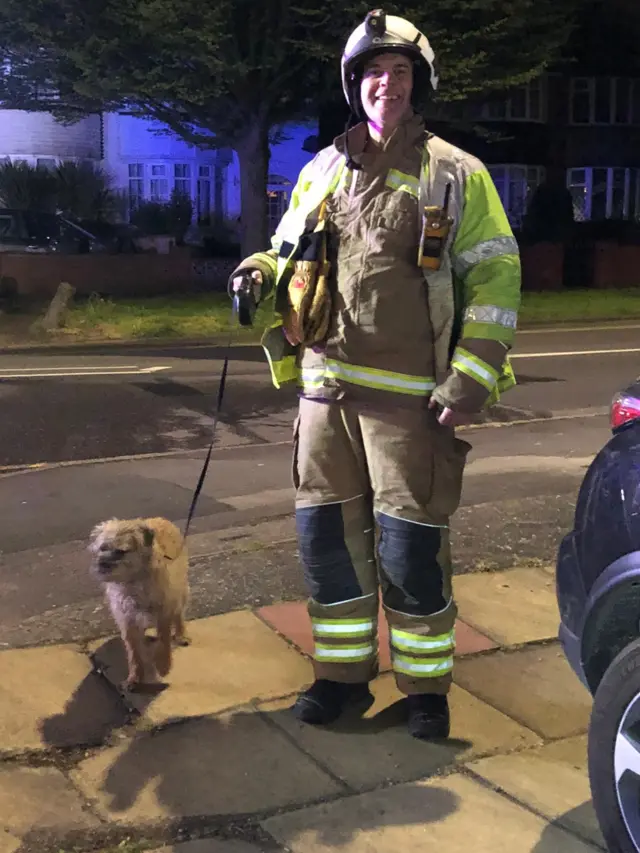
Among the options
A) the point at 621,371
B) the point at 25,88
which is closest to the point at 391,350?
the point at 621,371

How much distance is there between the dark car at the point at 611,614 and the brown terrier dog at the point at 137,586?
1495 mm

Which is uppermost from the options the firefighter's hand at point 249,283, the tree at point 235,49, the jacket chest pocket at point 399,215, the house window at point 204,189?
the tree at point 235,49

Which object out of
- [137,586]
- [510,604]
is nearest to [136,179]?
[510,604]

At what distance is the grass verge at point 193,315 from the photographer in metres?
16.6

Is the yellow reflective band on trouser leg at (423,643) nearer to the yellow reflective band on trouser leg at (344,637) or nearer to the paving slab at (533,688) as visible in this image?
the yellow reflective band on trouser leg at (344,637)

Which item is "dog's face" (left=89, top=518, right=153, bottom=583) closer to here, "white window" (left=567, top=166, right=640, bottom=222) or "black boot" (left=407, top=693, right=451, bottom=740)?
"black boot" (left=407, top=693, right=451, bottom=740)

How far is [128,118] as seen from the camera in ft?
104

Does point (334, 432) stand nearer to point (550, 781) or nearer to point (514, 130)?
point (550, 781)

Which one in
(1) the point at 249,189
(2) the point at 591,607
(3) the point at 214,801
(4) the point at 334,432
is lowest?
(3) the point at 214,801

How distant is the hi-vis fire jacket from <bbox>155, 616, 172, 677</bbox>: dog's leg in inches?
42.1

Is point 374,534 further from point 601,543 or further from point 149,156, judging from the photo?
point 149,156

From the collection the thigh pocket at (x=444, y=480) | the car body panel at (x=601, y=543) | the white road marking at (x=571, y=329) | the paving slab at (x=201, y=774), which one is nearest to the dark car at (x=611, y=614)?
the car body panel at (x=601, y=543)

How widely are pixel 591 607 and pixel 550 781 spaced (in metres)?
0.70

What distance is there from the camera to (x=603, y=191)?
33375 mm
